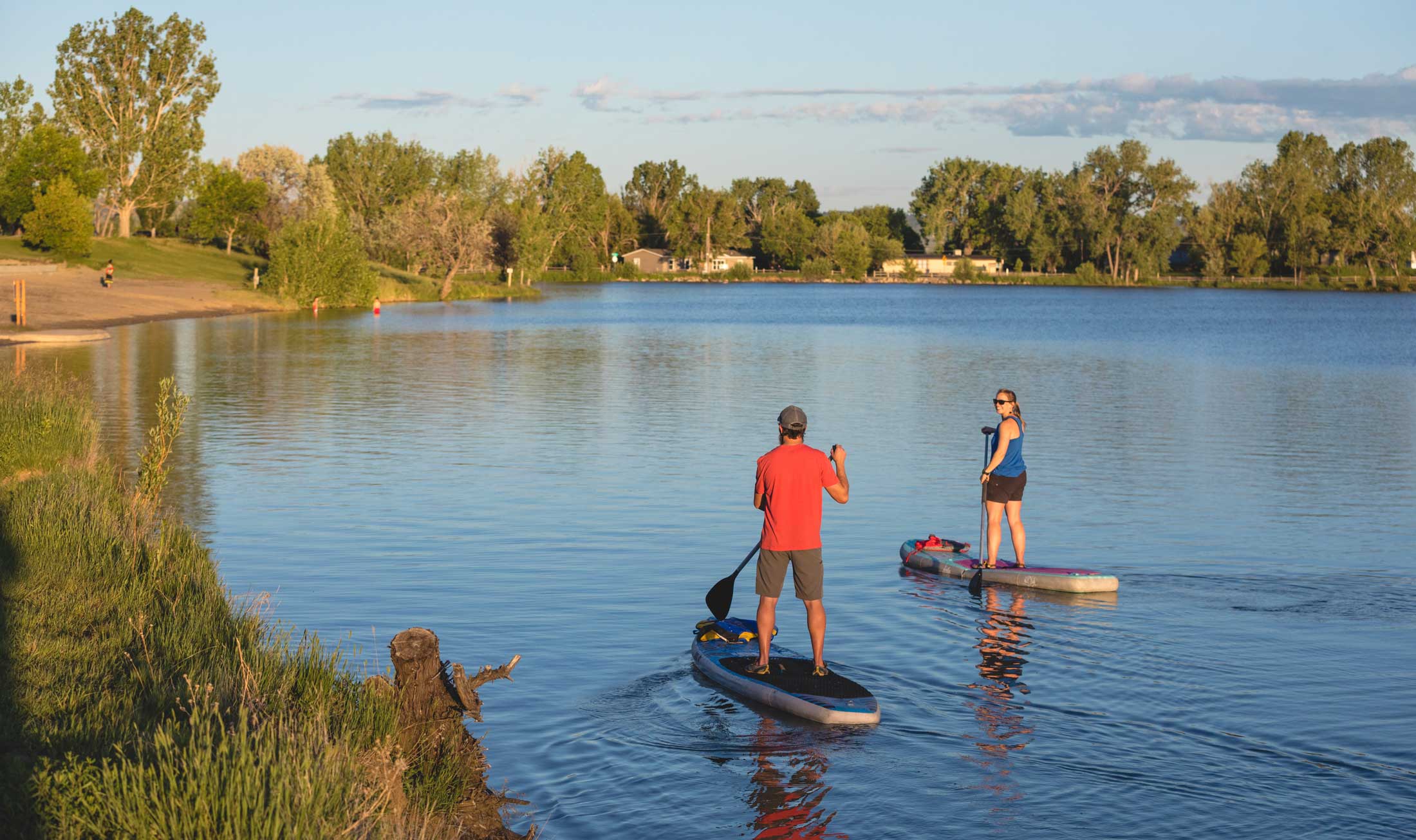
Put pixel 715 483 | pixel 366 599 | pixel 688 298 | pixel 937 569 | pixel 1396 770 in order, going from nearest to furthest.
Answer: pixel 1396 770 → pixel 366 599 → pixel 937 569 → pixel 715 483 → pixel 688 298

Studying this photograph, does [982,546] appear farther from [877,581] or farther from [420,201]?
[420,201]

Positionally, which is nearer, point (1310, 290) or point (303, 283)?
point (303, 283)

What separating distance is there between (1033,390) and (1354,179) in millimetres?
163139

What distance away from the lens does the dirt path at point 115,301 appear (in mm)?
60844

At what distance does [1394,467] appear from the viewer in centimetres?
2577

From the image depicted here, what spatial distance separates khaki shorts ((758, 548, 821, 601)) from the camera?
11.4m

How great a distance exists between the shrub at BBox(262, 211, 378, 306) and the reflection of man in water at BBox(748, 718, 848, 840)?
274 ft

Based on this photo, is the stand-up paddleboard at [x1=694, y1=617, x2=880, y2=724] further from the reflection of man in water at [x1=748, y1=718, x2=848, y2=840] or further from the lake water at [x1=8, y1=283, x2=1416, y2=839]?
the reflection of man in water at [x1=748, y1=718, x2=848, y2=840]

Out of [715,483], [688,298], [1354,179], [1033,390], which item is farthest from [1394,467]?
[1354,179]

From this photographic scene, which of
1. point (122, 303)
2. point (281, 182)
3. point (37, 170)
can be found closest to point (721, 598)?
point (122, 303)

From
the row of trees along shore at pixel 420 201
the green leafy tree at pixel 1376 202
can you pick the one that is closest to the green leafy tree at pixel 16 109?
the row of trees along shore at pixel 420 201

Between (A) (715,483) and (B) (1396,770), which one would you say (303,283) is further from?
(B) (1396,770)

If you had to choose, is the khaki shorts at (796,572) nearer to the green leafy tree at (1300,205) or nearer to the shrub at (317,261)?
the shrub at (317,261)

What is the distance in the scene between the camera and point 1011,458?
52.9 ft
